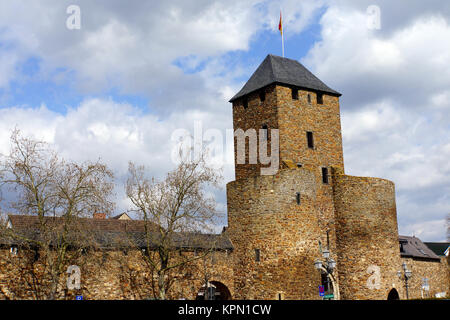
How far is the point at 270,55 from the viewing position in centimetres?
3525

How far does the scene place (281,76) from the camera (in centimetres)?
3241

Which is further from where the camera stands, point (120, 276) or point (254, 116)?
point (254, 116)

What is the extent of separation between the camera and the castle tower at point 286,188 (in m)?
27.2

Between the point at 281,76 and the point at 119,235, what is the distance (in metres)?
14.8

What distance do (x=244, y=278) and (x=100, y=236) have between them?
8.64m

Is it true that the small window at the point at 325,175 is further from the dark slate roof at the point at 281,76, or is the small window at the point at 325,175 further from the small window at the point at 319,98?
the dark slate roof at the point at 281,76

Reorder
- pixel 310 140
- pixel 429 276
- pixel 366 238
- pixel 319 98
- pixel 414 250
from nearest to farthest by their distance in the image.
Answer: pixel 366 238 < pixel 310 140 < pixel 319 98 < pixel 429 276 < pixel 414 250

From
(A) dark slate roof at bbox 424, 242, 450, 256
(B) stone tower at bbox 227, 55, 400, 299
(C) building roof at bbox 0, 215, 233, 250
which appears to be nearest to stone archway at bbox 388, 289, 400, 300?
(B) stone tower at bbox 227, 55, 400, 299

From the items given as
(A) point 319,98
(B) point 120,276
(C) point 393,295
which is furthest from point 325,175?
(B) point 120,276

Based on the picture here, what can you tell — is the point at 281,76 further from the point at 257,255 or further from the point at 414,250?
the point at 414,250

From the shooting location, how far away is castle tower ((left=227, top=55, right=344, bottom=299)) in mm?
27188

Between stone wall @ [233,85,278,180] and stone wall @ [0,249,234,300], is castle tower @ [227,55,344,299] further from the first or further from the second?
stone wall @ [0,249,234,300]

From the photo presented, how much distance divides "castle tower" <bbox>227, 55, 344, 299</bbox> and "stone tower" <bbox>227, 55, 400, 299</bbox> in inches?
2.2
